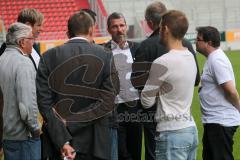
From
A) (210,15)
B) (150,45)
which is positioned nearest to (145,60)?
(150,45)

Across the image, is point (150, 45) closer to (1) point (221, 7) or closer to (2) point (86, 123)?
(2) point (86, 123)

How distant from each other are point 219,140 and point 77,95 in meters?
1.80

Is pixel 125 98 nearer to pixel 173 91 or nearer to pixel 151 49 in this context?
pixel 151 49

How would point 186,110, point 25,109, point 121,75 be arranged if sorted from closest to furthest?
point 186,110 → point 25,109 → point 121,75

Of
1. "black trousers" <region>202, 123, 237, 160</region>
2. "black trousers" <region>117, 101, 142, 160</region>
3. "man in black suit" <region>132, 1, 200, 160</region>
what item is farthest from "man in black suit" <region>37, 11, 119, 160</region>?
"black trousers" <region>117, 101, 142, 160</region>

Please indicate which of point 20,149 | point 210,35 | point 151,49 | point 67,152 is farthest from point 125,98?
point 67,152

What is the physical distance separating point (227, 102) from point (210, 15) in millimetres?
33021

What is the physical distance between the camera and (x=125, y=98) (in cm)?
591

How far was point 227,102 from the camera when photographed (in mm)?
5285

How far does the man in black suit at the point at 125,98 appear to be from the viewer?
592cm

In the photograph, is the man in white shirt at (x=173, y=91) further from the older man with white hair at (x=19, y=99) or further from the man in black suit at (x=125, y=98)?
the man in black suit at (x=125, y=98)

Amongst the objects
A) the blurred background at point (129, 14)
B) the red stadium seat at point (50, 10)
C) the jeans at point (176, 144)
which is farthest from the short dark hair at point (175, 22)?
the red stadium seat at point (50, 10)

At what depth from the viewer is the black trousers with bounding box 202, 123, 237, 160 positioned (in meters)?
5.34

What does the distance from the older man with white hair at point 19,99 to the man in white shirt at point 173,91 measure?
1026 millimetres
